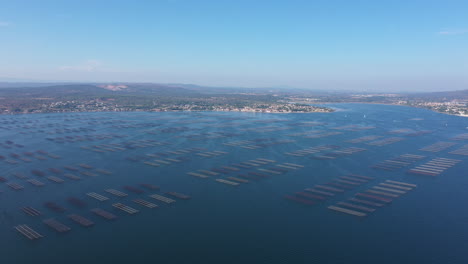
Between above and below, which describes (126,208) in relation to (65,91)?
below

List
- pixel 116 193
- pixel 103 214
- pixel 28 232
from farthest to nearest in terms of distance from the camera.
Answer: pixel 116 193
pixel 103 214
pixel 28 232

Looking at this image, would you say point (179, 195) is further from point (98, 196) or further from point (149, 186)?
point (98, 196)

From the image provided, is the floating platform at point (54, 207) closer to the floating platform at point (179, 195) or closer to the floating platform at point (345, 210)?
the floating platform at point (179, 195)

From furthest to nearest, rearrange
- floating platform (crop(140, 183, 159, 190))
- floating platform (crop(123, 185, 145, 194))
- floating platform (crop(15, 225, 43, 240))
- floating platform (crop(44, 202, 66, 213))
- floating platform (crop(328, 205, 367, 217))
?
floating platform (crop(140, 183, 159, 190)), floating platform (crop(123, 185, 145, 194)), floating platform (crop(328, 205, 367, 217)), floating platform (crop(44, 202, 66, 213)), floating platform (crop(15, 225, 43, 240))

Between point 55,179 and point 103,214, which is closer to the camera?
point 103,214

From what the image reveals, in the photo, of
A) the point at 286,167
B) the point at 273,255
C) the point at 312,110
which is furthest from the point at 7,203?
the point at 312,110

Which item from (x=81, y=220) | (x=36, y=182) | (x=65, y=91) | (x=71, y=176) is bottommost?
(x=81, y=220)

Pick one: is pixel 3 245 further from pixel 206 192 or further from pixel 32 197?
pixel 206 192

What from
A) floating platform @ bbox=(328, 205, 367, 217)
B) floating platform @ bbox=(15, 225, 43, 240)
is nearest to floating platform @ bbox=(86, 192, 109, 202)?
floating platform @ bbox=(15, 225, 43, 240)

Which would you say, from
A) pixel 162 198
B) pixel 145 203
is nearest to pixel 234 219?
pixel 162 198

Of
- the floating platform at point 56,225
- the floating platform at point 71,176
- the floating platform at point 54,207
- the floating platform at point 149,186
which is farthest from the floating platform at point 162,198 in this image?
the floating platform at point 71,176

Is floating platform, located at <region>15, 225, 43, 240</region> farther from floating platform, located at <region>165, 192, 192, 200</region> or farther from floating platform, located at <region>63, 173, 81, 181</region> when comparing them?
floating platform, located at <region>165, 192, 192, 200</region>
